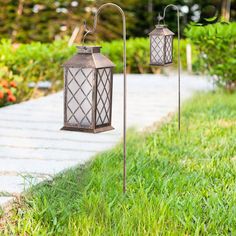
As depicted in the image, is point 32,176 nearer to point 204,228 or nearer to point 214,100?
point 204,228

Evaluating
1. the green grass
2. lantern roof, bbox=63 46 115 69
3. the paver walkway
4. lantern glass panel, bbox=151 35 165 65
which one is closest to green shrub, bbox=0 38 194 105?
the paver walkway

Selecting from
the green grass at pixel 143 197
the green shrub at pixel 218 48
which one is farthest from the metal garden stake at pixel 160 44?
the green shrub at pixel 218 48

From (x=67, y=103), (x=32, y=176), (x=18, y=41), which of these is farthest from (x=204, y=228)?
(x=18, y=41)

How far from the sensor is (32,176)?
4609mm

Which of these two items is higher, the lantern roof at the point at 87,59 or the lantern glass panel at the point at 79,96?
the lantern roof at the point at 87,59

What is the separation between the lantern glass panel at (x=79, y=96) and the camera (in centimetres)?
387

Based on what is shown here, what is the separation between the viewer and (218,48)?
30.8 feet

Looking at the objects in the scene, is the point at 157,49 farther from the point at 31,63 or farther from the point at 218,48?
the point at 31,63

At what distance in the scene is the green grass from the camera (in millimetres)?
3594

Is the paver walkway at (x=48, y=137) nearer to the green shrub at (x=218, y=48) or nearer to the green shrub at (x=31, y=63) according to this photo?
the green shrub at (x=31, y=63)

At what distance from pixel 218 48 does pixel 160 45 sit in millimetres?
3487

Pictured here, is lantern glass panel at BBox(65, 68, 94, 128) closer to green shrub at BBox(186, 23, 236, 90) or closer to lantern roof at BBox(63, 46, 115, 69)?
lantern roof at BBox(63, 46, 115, 69)

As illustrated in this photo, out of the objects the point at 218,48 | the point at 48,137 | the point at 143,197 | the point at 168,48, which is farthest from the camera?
the point at 218,48

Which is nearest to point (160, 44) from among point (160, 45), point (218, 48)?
point (160, 45)
